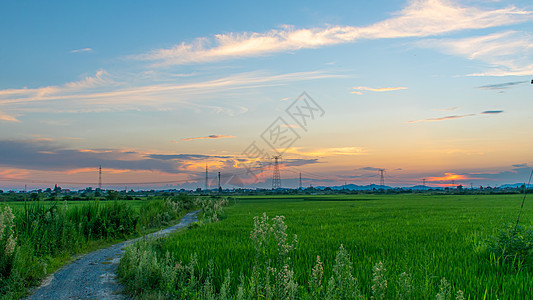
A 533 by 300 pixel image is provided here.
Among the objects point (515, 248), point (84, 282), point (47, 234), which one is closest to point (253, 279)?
point (84, 282)

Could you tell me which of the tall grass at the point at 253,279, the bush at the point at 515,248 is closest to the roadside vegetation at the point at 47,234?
the tall grass at the point at 253,279

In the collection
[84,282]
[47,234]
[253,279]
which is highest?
[253,279]

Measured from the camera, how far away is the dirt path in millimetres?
8219

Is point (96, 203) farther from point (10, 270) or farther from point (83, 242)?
point (10, 270)

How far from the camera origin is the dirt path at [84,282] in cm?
822

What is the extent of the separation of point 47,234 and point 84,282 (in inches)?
196

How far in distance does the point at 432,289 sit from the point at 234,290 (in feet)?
12.7

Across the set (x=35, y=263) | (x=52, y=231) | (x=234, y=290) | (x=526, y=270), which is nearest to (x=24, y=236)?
(x=52, y=231)

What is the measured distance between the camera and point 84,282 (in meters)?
9.22

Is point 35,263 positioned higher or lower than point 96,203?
lower

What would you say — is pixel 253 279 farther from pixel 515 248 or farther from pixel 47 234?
pixel 47 234

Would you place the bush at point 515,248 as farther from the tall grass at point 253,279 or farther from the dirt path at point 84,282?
the dirt path at point 84,282

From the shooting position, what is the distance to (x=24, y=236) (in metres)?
11.8

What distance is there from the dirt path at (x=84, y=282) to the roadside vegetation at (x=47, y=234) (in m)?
0.41
